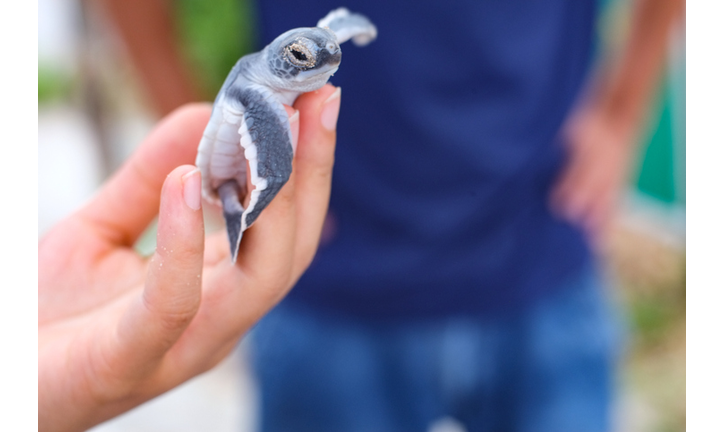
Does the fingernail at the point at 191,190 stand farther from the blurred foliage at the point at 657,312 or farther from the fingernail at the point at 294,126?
the blurred foliage at the point at 657,312

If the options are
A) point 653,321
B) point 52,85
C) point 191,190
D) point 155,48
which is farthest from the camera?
point 52,85

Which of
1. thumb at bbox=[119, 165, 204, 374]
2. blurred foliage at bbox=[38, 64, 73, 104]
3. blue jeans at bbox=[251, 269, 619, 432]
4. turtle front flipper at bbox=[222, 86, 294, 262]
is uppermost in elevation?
turtle front flipper at bbox=[222, 86, 294, 262]

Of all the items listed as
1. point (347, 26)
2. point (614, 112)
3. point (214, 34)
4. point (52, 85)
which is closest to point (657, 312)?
point (614, 112)

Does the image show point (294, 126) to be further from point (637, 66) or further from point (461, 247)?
point (637, 66)

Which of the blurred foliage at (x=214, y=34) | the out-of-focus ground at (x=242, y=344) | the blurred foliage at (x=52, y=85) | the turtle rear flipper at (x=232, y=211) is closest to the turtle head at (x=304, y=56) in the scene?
the turtle rear flipper at (x=232, y=211)

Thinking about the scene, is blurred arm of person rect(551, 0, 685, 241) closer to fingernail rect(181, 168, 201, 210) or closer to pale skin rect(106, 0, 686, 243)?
pale skin rect(106, 0, 686, 243)

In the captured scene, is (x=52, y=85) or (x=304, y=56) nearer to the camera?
(x=304, y=56)

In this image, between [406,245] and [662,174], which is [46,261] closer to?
[406,245]

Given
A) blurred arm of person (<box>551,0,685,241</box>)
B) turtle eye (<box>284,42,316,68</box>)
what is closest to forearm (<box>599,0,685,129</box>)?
blurred arm of person (<box>551,0,685,241</box>)
